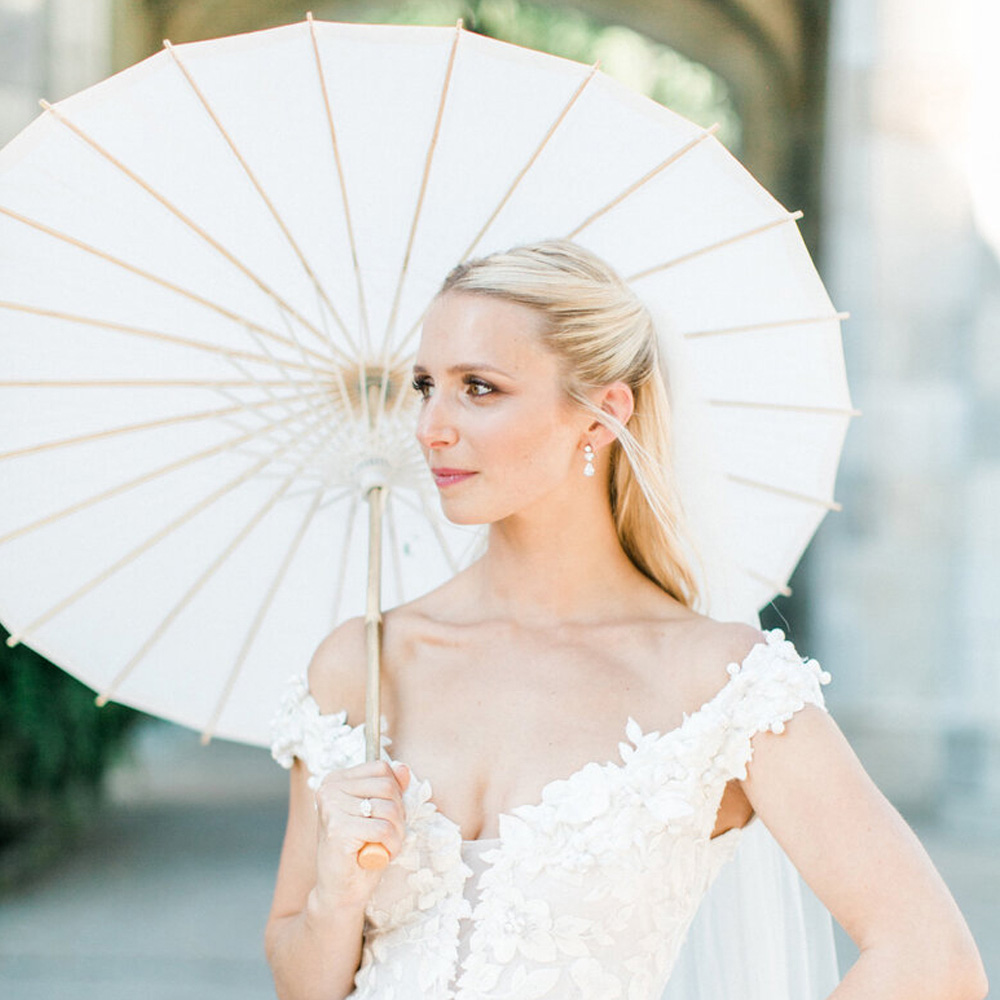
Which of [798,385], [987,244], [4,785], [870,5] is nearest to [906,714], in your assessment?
[987,244]

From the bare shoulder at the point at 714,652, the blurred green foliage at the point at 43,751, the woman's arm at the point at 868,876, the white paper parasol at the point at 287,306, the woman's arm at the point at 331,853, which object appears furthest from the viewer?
the blurred green foliage at the point at 43,751

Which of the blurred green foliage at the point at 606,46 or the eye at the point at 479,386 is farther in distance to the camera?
the blurred green foliage at the point at 606,46

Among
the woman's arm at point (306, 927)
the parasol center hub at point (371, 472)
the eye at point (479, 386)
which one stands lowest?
the woman's arm at point (306, 927)

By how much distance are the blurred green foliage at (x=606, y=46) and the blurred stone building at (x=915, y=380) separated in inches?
123

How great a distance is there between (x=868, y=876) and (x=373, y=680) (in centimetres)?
68

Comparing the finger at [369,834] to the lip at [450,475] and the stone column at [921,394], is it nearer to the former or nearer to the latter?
the lip at [450,475]

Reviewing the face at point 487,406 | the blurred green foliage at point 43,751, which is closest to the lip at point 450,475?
the face at point 487,406

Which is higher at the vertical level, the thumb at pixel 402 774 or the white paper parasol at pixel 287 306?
the white paper parasol at pixel 287 306

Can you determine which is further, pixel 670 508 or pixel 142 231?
pixel 142 231

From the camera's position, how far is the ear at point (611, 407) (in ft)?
6.66

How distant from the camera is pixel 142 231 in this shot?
7.35 ft

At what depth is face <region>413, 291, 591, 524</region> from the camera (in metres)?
1.92

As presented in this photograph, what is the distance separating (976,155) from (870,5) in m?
0.99

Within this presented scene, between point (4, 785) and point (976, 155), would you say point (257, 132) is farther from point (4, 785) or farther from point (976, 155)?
point (976, 155)
